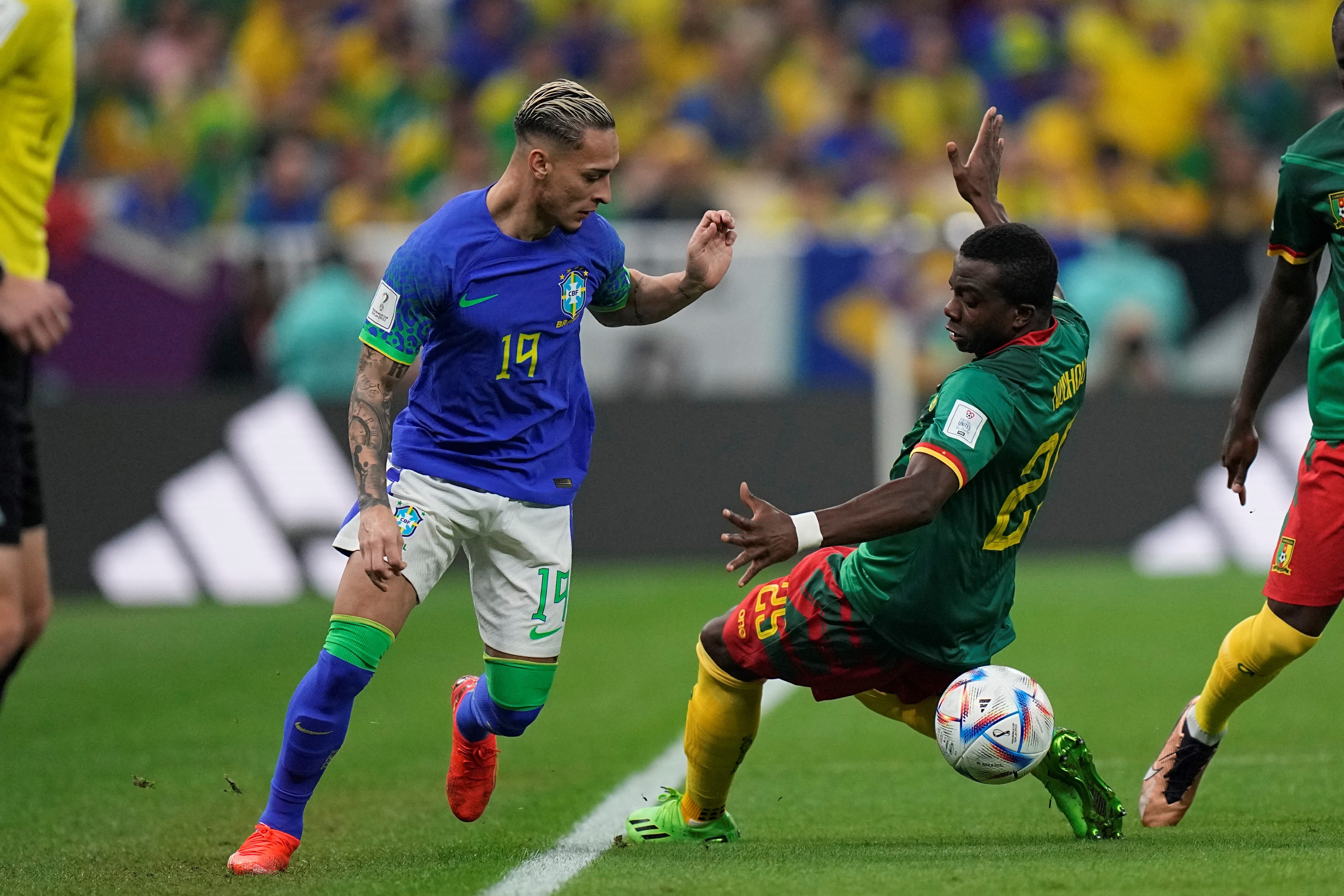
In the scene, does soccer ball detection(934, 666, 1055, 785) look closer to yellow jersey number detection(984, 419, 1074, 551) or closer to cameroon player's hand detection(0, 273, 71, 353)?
yellow jersey number detection(984, 419, 1074, 551)

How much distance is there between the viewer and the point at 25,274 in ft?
16.5

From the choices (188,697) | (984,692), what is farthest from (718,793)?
(188,697)

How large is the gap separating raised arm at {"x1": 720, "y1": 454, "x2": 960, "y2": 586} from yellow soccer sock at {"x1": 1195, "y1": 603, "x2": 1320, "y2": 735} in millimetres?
1278

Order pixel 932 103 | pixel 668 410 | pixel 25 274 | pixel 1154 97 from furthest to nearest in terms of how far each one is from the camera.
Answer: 1. pixel 932 103
2. pixel 1154 97
3. pixel 668 410
4. pixel 25 274

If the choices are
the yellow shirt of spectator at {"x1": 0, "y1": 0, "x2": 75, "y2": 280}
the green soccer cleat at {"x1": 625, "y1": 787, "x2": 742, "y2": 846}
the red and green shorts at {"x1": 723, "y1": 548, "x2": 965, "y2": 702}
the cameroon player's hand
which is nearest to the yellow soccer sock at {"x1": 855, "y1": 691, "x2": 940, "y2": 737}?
the red and green shorts at {"x1": 723, "y1": 548, "x2": 965, "y2": 702}

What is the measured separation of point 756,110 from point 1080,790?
12.3 meters

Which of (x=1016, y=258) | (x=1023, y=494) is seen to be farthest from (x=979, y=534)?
(x=1016, y=258)

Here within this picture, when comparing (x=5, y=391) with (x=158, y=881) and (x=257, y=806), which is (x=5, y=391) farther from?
(x=257, y=806)

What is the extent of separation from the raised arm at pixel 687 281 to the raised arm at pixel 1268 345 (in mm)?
1699

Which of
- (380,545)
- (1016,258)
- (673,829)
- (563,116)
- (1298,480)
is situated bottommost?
(673,829)

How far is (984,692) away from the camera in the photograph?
5.03 metres

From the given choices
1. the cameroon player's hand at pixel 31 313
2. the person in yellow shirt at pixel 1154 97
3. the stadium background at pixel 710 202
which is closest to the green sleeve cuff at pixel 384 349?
the cameroon player's hand at pixel 31 313

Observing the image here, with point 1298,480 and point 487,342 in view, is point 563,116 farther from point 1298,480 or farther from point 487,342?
point 1298,480

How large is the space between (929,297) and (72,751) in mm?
8455
